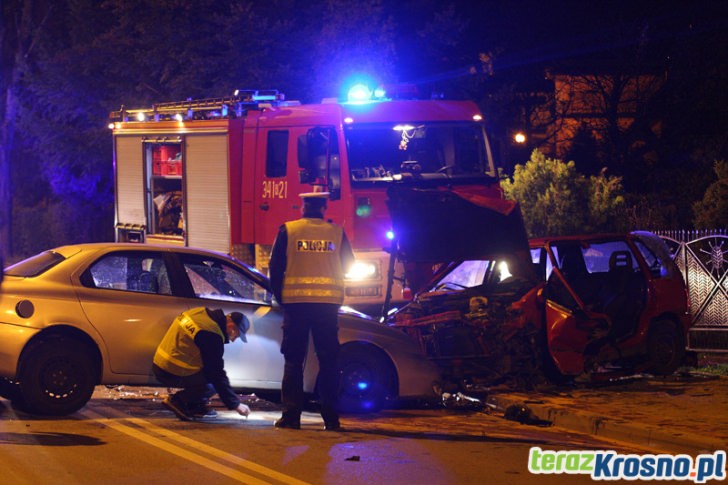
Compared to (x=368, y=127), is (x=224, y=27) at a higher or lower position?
higher

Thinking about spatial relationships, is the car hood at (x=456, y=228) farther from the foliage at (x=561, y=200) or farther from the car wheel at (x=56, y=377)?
the foliage at (x=561, y=200)

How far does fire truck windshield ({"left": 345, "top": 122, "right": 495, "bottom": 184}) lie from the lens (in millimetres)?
14055

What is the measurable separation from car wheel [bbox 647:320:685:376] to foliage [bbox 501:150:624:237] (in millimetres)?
7620

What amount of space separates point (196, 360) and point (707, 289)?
8.36 metres

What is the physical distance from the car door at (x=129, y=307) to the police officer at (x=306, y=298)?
1333 mm

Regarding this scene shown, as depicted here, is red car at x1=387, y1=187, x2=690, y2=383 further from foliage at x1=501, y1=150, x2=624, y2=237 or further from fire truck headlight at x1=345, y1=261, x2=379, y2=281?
foliage at x1=501, y1=150, x2=624, y2=237

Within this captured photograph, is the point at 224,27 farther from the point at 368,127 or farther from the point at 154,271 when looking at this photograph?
the point at 154,271

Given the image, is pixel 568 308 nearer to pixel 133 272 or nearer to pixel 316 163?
pixel 316 163

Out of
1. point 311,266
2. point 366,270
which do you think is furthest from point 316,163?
point 311,266

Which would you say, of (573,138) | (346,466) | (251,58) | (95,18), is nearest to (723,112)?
(573,138)

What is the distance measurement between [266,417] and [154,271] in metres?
1.63

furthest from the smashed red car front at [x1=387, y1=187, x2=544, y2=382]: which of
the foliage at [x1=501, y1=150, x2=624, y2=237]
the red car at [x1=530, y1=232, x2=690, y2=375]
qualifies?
the foliage at [x1=501, y1=150, x2=624, y2=237]

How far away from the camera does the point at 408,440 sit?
8.94 m

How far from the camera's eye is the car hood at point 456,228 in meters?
11.9
